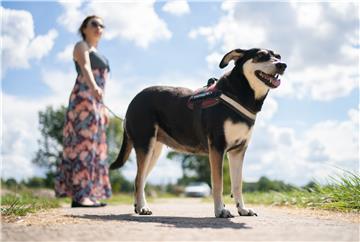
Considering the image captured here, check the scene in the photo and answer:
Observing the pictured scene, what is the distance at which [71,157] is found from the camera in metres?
7.64

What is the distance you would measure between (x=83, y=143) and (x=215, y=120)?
3336 millimetres

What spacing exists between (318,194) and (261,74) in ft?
10.9

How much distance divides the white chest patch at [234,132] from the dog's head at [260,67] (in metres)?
0.49

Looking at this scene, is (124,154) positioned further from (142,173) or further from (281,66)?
(281,66)

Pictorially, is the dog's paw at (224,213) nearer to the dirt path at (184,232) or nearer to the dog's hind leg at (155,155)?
the dirt path at (184,232)

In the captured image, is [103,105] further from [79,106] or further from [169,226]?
[169,226]

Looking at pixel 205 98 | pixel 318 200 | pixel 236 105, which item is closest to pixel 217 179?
pixel 236 105

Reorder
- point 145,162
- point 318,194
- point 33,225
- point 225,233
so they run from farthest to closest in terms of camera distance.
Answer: point 318,194, point 145,162, point 33,225, point 225,233

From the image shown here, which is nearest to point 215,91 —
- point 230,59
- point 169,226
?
point 230,59

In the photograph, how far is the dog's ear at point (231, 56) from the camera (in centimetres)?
518

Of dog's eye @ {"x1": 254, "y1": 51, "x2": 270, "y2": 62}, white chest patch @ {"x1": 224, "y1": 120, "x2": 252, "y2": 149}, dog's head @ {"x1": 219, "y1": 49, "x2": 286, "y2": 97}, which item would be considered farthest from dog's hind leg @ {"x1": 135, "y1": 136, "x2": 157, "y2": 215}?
dog's eye @ {"x1": 254, "y1": 51, "x2": 270, "y2": 62}

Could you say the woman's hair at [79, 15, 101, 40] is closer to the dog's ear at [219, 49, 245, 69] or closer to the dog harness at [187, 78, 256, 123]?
the dog harness at [187, 78, 256, 123]

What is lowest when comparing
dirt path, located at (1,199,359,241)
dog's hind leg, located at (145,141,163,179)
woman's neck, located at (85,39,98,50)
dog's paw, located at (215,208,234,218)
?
dirt path, located at (1,199,359,241)

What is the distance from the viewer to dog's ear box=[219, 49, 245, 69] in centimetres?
518
